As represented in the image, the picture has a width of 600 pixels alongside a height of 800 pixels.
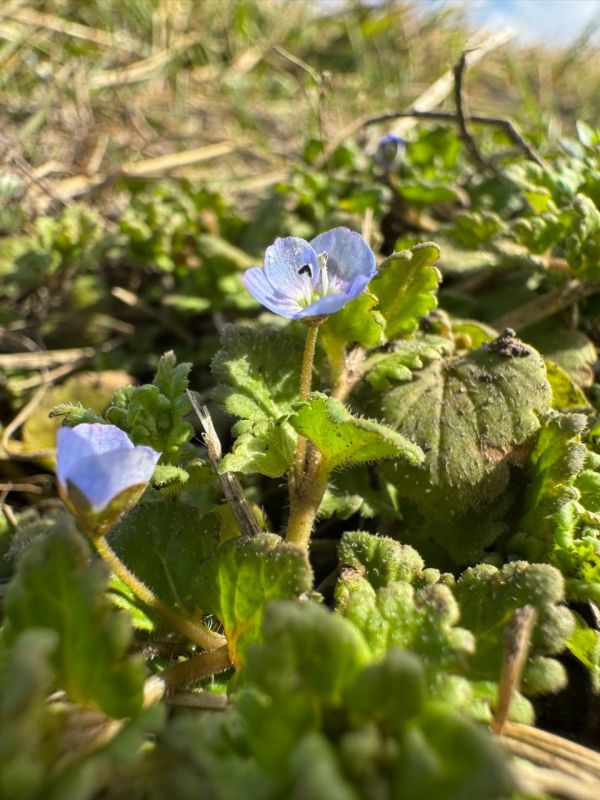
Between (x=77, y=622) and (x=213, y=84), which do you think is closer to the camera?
(x=77, y=622)

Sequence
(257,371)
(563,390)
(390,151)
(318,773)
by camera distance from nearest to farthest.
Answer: (318,773) < (257,371) < (563,390) < (390,151)

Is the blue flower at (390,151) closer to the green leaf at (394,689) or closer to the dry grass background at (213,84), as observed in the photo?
the dry grass background at (213,84)

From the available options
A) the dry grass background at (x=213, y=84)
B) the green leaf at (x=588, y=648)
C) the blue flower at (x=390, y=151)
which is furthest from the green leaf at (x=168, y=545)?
the dry grass background at (x=213, y=84)

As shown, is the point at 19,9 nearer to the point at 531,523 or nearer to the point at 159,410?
the point at 159,410

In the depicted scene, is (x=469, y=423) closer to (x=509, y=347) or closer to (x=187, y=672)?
(x=509, y=347)

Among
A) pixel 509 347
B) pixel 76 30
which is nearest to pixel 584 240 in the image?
pixel 509 347

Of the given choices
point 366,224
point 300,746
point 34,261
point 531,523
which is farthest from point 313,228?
point 300,746
